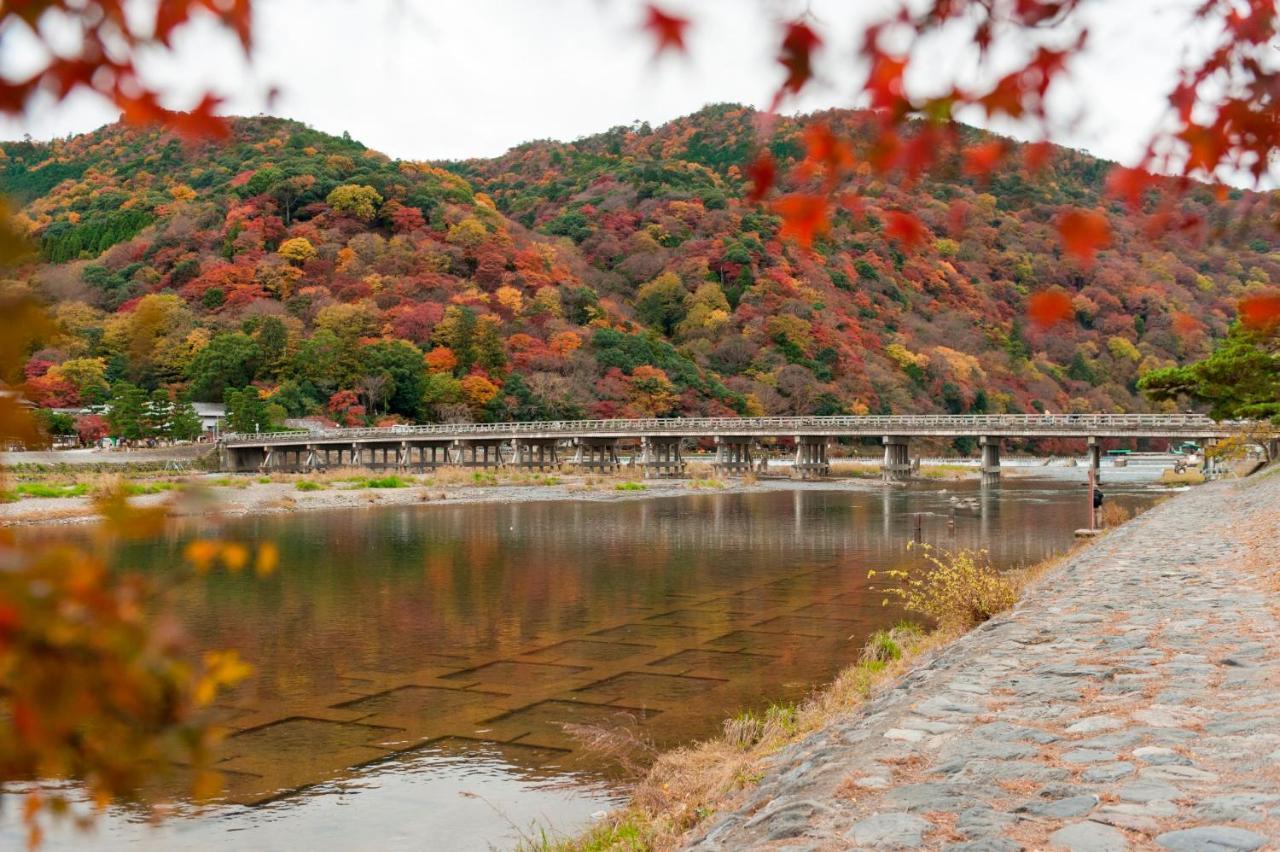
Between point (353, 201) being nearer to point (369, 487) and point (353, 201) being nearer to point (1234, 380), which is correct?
point (369, 487)

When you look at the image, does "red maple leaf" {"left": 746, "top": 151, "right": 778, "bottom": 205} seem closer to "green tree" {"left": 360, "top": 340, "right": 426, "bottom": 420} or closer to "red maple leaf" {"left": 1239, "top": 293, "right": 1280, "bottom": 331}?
"red maple leaf" {"left": 1239, "top": 293, "right": 1280, "bottom": 331}

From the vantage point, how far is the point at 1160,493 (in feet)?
121

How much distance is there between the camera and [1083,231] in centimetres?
185

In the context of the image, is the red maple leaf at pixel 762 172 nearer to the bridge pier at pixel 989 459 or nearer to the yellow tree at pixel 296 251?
the bridge pier at pixel 989 459

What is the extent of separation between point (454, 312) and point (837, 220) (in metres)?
66.4

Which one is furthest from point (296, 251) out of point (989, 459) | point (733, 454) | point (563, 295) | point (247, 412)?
point (989, 459)

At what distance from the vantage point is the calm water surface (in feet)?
22.4

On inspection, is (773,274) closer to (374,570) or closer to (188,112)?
(374,570)

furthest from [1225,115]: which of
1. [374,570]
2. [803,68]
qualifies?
[374,570]

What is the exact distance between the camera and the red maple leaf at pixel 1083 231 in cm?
183

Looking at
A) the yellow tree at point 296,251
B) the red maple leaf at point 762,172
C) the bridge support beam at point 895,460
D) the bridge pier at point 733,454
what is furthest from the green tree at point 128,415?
the red maple leaf at point 762,172

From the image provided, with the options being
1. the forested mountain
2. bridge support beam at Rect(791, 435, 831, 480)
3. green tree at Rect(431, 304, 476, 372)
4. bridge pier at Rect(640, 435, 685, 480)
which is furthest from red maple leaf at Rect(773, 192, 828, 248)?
green tree at Rect(431, 304, 476, 372)

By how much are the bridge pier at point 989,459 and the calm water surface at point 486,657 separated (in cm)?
2707

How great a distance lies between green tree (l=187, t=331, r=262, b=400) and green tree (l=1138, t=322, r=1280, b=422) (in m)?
51.1
